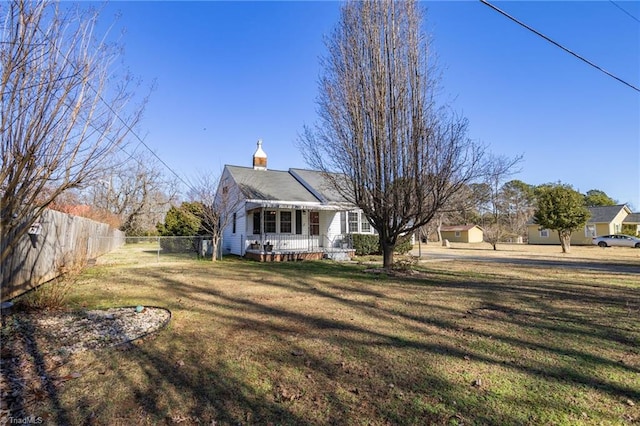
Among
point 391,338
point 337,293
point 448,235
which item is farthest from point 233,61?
point 448,235

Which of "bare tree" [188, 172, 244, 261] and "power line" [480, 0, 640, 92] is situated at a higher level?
"power line" [480, 0, 640, 92]

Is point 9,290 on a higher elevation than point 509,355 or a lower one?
higher

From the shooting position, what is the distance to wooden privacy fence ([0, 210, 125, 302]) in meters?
7.40

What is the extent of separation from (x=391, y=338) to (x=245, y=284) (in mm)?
5527

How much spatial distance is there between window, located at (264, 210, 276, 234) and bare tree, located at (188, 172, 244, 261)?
151 centimetres

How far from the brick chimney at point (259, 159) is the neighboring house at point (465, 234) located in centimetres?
3973

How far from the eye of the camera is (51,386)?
3252 millimetres

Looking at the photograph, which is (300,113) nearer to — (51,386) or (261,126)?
(261,126)

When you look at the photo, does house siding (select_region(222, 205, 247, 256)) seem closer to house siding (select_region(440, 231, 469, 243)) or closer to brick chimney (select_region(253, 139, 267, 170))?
brick chimney (select_region(253, 139, 267, 170))

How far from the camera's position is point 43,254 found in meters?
9.34

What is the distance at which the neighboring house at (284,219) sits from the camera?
17.1 meters

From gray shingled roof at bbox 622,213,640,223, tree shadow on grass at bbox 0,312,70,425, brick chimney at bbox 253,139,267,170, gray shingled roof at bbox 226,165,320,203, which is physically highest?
brick chimney at bbox 253,139,267,170

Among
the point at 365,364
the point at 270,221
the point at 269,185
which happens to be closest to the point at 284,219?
the point at 270,221

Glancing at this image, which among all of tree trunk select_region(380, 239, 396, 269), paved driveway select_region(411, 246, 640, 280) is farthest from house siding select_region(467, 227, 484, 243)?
tree trunk select_region(380, 239, 396, 269)
